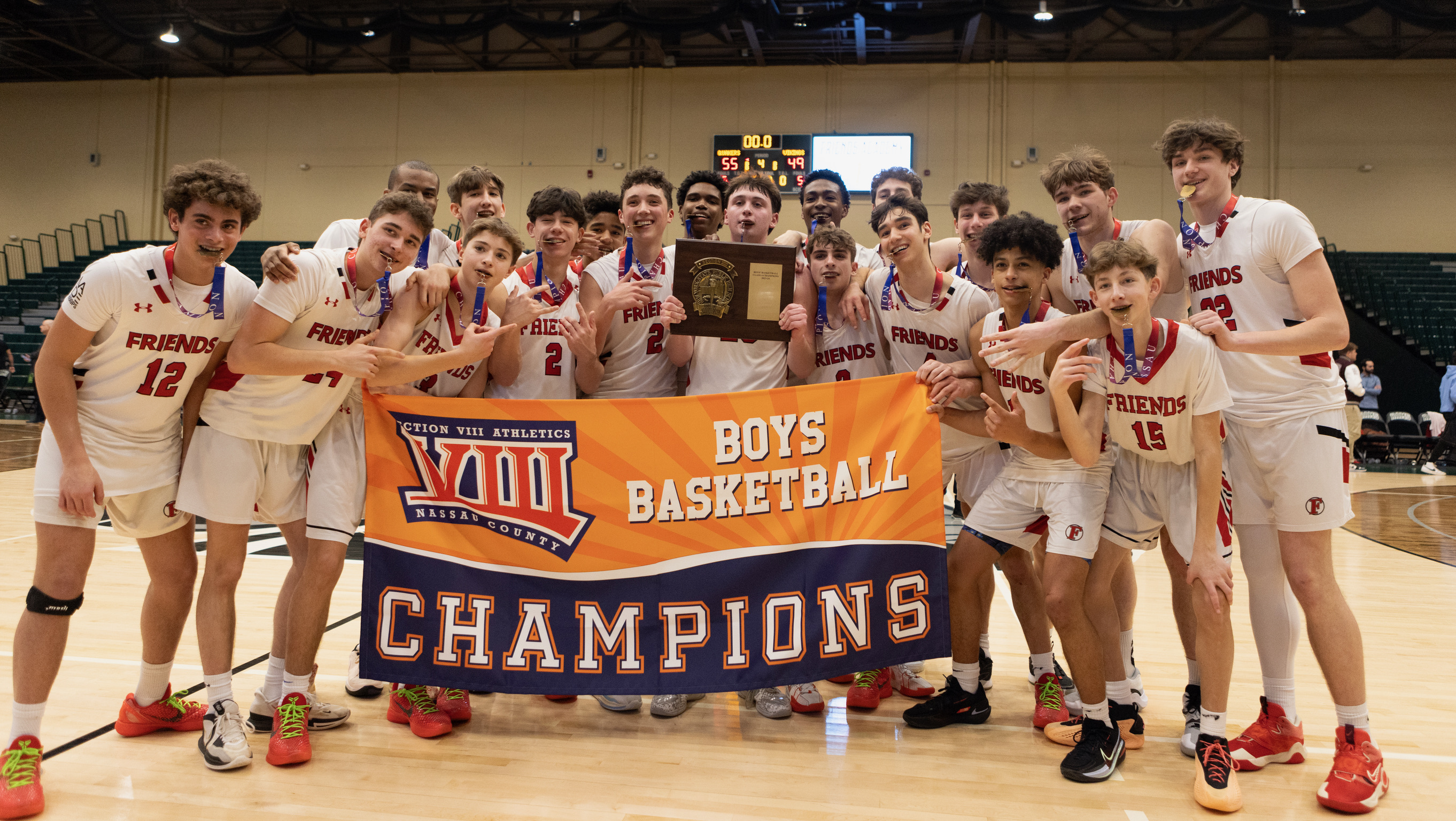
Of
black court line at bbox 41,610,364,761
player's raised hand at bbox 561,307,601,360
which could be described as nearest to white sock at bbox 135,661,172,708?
black court line at bbox 41,610,364,761

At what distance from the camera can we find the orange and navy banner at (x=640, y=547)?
11.4ft

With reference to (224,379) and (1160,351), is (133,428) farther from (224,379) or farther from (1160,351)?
(1160,351)

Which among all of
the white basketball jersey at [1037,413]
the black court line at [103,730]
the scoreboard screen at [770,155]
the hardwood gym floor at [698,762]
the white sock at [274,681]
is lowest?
the hardwood gym floor at [698,762]

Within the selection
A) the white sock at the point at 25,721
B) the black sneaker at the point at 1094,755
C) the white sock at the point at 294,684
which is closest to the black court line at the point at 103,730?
the white sock at the point at 25,721

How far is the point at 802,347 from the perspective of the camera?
396cm

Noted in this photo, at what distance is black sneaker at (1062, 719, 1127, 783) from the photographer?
314 centimetres

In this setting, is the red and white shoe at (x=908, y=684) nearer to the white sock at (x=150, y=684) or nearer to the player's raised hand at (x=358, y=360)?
the player's raised hand at (x=358, y=360)

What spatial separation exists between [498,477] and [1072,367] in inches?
92.3

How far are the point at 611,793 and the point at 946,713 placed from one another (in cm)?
152

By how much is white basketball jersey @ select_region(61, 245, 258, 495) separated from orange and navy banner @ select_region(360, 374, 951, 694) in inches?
27.3

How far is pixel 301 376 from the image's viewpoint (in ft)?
11.0

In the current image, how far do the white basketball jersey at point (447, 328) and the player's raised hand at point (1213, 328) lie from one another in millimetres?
2862

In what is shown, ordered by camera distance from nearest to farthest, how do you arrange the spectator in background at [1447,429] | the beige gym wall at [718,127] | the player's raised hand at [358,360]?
the player's raised hand at [358,360] → the spectator in background at [1447,429] → the beige gym wall at [718,127]

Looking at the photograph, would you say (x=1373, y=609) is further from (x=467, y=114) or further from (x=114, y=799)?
(x=467, y=114)
